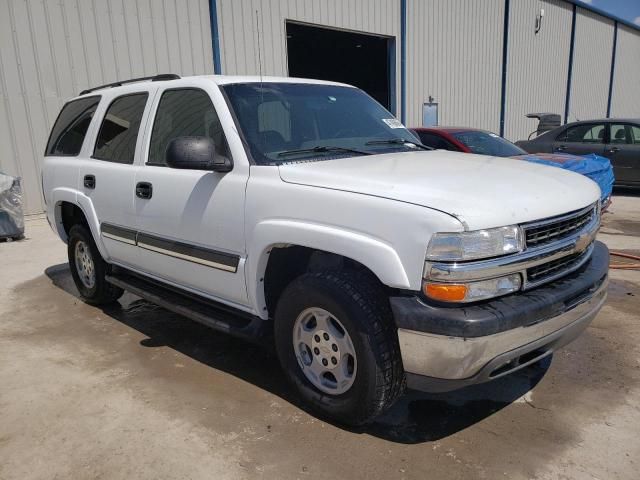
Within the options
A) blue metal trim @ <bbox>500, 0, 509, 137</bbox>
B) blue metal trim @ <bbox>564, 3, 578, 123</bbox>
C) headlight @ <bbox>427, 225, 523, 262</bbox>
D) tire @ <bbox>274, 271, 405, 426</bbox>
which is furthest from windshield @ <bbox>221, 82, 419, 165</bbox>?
blue metal trim @ <bbox>564, 3, 578, 123</bbox>

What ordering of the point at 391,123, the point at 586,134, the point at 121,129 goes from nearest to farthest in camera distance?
the point at 391,123 < the point at 121,129 < the point at 586,134

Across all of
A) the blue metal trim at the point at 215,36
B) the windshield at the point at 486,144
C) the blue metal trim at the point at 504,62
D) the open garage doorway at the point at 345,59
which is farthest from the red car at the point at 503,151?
the blue metal trim at the point at 504,62

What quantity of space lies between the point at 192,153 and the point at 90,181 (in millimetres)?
1888

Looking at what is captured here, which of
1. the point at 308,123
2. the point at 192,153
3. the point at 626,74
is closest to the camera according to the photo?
the point at 192,153

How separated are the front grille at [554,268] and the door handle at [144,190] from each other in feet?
8.30

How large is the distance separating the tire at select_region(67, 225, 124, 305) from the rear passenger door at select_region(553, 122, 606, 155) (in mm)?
9282

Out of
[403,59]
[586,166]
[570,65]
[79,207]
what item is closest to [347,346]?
[79,207]

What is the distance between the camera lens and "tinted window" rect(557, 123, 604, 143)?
10672 millimetres

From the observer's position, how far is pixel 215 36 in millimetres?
10648

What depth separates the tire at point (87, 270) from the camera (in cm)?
474

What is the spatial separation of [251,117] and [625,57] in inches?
1312

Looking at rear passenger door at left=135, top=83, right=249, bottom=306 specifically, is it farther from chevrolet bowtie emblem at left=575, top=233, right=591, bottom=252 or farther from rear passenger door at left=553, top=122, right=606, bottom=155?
rear passenger door at left=553, top=122, right=606, bottom=155

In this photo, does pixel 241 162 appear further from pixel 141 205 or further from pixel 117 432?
pixel 117 432

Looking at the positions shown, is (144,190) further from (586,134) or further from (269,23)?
(586,134)
